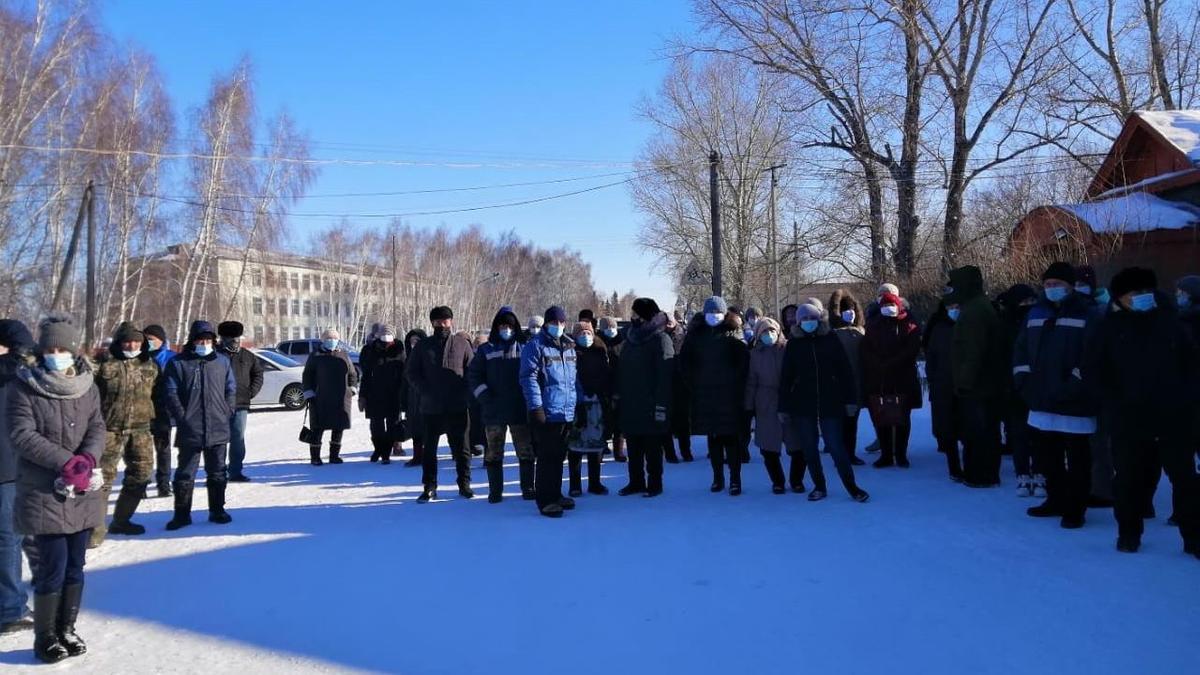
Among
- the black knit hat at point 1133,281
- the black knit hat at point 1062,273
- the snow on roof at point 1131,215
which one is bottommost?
the black knit hat at point 1133,281

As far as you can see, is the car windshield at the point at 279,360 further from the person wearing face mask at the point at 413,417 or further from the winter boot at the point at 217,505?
the winter boot at the point at 217,505

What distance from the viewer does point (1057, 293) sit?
655 centimetres

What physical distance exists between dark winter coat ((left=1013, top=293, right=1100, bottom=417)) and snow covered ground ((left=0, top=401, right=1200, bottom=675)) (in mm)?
944

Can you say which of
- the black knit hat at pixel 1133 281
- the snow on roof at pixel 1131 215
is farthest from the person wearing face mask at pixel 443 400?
the snow on roof at pixel 1131 215

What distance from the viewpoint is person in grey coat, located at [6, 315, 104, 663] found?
442 centimetres

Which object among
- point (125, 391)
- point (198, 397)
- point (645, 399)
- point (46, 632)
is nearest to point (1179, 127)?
point (645, 399)

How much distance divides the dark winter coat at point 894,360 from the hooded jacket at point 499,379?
3.82 metres

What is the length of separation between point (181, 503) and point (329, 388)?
14.0 ft

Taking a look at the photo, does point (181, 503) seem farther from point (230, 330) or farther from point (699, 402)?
point (699, 402)

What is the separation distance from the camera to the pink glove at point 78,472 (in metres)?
4.46

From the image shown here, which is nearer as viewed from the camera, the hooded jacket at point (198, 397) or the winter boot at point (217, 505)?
the hooded jacket at point (198, 397)

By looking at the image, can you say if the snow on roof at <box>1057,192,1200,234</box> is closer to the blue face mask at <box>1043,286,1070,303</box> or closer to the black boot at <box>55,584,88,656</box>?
the blue face mask at <box>1043,286,1070,303</box>

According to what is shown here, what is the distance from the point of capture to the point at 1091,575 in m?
5.22

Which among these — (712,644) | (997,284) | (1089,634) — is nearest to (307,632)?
(712,644)
